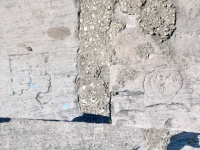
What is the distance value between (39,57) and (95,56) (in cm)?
34

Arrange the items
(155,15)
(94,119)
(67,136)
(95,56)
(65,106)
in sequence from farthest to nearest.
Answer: (67,136) < (94,119) < (65,106) < (95,56) < (155,15)

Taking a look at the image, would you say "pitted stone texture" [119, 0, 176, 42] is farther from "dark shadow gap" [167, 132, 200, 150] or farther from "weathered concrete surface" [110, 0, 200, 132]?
"dark shadow gap" [167, 132, 200, 150]

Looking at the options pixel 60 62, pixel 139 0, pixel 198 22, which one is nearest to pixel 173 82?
pixel 198 22

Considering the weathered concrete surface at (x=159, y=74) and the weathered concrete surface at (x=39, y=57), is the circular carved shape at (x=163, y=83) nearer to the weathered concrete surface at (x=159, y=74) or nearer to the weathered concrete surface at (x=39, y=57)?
the weathered concrete surface at (x=159, y=74)

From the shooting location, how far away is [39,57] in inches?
76.7

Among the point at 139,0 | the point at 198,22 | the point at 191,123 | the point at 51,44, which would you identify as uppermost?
the point at 139,0

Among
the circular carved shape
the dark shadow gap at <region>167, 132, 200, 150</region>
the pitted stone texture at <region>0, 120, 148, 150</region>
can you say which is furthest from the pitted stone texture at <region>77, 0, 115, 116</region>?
the dark shadow gap at <region>167, 132, 200, 150</region>

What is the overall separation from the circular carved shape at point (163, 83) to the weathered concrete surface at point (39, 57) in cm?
44

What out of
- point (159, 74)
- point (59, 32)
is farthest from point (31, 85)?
point (159, 74)

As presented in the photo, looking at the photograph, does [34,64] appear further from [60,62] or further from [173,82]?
[173,82]

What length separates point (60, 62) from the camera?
75.5 inches

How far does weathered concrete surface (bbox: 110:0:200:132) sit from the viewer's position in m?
1.68

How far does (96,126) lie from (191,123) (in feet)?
2.53

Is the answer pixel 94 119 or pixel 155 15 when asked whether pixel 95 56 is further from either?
pixel 94 119
